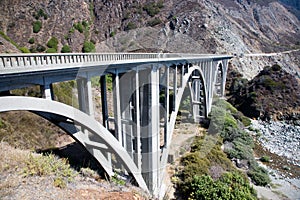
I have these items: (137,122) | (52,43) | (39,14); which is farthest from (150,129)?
(39,14)

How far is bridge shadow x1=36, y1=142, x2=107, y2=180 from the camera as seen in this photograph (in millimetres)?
8175

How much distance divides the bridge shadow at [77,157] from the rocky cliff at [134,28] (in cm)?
2551

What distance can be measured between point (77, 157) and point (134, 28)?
39653 millimetres

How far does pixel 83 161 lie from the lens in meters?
9.25

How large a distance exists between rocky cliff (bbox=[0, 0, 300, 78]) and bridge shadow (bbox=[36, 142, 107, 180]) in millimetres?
25510

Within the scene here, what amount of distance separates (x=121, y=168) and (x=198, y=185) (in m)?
4.27

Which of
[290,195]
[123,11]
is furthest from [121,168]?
[123,11]

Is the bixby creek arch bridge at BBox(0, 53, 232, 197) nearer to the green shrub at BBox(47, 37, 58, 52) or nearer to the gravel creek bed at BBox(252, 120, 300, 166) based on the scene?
the gravel creek bed at BBox(252, 120, 300, 166)

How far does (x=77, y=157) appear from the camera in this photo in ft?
31.9

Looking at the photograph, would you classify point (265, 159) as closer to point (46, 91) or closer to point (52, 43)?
point (46, 91)

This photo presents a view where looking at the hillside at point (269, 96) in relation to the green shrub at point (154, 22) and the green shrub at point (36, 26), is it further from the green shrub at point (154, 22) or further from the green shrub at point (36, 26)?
the green shrub at point (36, 26)

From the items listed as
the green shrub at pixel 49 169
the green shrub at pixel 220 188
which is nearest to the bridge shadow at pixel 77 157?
the green shrub at pixel 49 169

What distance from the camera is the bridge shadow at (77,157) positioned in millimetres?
8175

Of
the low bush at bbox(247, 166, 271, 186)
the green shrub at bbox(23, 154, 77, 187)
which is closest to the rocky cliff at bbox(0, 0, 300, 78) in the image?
the low bush at bbox(247, 166, 271, 186)
